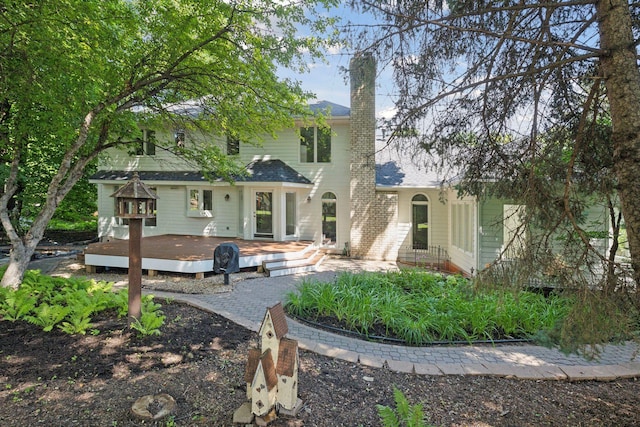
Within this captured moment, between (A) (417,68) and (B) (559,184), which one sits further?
(A) (417,68)

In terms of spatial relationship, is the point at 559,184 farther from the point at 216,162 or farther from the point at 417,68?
the point at 216,162

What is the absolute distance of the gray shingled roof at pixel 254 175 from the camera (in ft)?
42.0

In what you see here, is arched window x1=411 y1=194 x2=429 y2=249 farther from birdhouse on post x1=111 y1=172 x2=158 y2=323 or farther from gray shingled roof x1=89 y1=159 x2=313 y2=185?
birdhouse on post x1=111 y1=172 x2=158 y2=323

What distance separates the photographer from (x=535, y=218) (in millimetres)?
3369

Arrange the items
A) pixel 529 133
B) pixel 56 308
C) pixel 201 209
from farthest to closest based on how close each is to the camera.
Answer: pixel 201 209, pixel 56 308, pixel 529 133

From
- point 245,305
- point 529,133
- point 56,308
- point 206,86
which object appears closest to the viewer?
point 529,133

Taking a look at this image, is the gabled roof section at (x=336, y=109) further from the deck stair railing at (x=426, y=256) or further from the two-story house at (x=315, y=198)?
the deck stair railing at (x=426, y=256)

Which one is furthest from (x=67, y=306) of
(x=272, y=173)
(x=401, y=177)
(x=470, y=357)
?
(x=401, y=177)

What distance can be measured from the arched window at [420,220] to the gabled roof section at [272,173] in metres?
4.27

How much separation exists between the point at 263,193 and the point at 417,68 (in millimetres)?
10390

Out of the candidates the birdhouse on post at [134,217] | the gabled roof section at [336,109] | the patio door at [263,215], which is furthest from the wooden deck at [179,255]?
the gabled roof section at [336,109]

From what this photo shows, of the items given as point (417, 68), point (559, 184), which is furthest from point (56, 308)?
point (559, 184)

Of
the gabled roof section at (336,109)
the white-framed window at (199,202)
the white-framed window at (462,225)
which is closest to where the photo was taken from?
the white-framed window at (462,225)

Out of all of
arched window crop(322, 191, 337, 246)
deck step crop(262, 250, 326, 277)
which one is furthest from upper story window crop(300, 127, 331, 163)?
deck step crop(262, 250, 326, 277)
